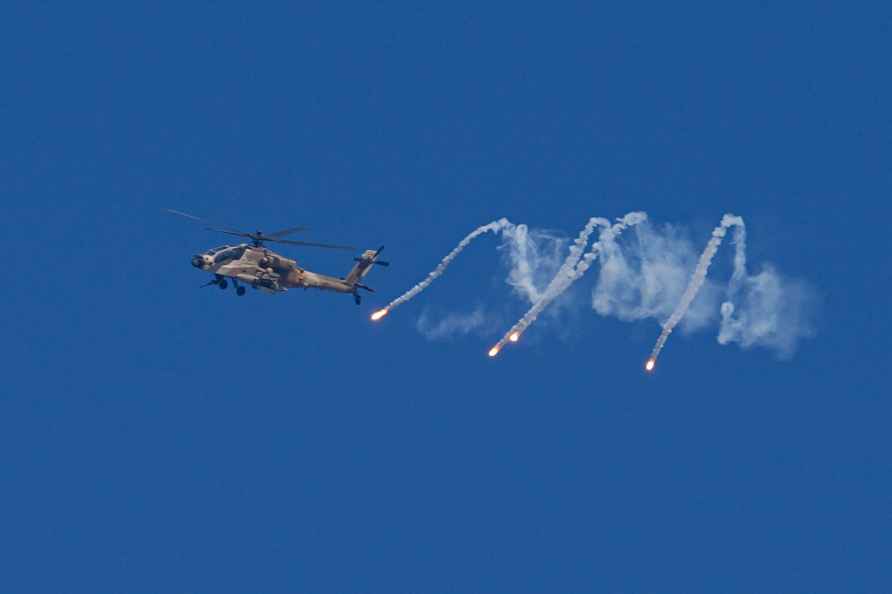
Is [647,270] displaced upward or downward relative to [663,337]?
upward

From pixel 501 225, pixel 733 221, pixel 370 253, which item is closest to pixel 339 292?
pixel 370 253

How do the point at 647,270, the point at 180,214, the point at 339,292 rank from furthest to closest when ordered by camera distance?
the point at 339,292 < the point at 647,270 < the point at 180,214

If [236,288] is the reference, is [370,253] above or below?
above

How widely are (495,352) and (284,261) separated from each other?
14578 millimetres

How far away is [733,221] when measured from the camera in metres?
74.8

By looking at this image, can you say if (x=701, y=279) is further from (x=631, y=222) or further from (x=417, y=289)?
(x=417, y=289)

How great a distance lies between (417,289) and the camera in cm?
8238

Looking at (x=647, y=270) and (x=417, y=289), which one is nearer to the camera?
(x=647, y=270)

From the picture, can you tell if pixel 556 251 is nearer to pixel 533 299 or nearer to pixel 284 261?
pixel 533 299

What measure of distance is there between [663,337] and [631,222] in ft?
24.6

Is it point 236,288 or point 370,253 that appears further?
point 370,253

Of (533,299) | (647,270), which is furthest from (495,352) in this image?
(647,270)

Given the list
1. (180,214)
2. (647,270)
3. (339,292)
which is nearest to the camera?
(180,214)

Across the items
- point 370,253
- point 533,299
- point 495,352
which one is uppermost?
point 370,253
